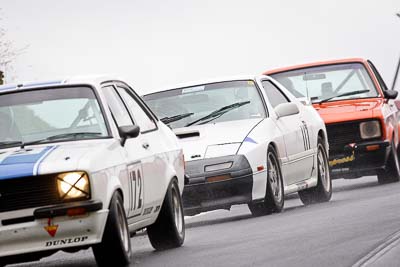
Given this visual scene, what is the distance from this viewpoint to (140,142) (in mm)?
11789

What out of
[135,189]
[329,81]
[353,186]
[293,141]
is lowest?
[353,186]

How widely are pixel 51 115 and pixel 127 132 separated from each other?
1.96ft

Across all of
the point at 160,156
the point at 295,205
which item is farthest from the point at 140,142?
the point at 295,205

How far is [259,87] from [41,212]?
23.0 feet

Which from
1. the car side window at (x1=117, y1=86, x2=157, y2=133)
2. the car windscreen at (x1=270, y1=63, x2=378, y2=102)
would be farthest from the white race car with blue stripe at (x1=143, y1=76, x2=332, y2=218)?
the car windscreen at (x1=270, y1=63, x2=378, y2=102)

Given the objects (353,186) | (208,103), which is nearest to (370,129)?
(353,186)

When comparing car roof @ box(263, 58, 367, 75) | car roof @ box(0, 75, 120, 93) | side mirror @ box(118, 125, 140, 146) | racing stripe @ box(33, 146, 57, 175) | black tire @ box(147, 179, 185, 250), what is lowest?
car roof @ box(263, 58, 367, 75)

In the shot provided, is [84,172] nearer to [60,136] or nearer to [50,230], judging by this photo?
[50,230]

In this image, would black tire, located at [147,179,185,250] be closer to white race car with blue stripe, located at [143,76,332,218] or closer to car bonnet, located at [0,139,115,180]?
car bonnet, located at [0,139,115,180]

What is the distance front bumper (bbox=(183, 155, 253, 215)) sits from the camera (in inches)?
594

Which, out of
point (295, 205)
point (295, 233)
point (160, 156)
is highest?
point (160, 156)

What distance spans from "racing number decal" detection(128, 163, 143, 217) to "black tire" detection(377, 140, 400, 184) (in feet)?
30.6

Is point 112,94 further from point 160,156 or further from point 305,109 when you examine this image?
point 305,109

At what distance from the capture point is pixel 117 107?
1184cm
